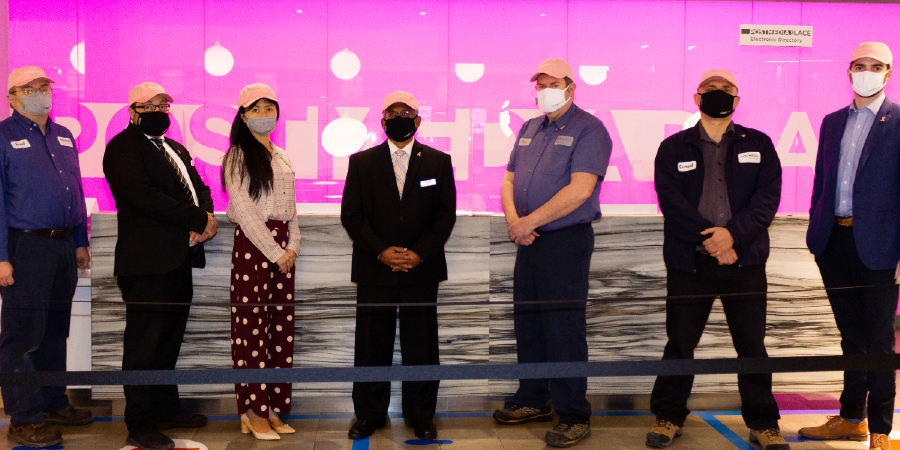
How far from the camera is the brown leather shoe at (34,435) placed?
257 centimetres

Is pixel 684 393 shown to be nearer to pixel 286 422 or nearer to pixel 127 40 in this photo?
pixel 286 422

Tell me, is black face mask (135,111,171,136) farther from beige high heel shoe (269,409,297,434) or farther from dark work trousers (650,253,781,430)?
dark work trousers (650,253,781,430)

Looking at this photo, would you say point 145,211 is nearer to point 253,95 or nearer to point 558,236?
point 253,95

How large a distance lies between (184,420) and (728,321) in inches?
95.6

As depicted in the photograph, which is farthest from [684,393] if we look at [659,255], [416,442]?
[416,442]

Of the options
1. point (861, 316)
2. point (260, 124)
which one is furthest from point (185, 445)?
point (861, 316)

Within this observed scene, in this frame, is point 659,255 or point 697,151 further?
point 659,255

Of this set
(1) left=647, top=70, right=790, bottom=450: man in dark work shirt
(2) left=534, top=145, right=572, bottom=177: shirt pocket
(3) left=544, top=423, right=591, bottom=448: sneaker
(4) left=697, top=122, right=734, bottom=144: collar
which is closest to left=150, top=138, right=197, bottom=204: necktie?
(2) left=534, top=145, right=572, bottom=177: shirt pocket

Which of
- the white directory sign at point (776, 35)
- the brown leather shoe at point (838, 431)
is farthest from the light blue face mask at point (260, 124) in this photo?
the white directory sign at point (776, 35)

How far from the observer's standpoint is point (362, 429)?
8.86 feet

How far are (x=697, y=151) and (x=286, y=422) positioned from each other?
7.08 feet

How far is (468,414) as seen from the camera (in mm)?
3027

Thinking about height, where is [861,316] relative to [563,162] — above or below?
below

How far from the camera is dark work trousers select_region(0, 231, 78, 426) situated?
2525 mm
